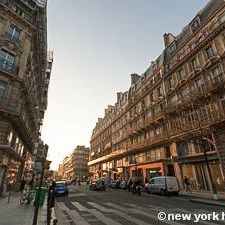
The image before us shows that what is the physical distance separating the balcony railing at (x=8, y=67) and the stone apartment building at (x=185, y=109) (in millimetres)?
18215

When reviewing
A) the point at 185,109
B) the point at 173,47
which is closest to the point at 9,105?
the point at 185,109

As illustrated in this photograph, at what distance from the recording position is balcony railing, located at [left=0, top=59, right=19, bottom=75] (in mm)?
18725

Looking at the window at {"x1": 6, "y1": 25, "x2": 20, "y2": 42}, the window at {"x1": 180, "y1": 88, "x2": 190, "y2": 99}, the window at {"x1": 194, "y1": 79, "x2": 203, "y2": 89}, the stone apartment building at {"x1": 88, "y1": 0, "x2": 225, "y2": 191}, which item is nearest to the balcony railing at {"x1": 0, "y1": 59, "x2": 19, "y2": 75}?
the window at {"x1": 6, "y1": 25, "x2": 20, "y2": 42}

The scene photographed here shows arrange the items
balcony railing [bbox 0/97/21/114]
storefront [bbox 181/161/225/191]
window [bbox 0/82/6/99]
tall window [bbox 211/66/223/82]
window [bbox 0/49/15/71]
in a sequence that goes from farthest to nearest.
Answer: tall window [bbox 211/66/223/82], storefront [bbox 181/161/225/191], window [bbox 0/49/15/71], window [bbox 0/82/6/99], balcony railing [bbox 0/97/21/114]

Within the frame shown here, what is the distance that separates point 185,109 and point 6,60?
20791 mm

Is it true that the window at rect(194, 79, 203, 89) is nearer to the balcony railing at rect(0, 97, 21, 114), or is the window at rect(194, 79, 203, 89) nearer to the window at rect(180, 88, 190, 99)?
the window at rect(180, 88, 190, 99)

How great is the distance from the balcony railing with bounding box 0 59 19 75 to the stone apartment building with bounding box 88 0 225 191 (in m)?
18.2

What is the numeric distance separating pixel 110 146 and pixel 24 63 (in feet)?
128

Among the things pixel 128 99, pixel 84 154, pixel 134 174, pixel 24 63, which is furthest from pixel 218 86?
pixel 84 154

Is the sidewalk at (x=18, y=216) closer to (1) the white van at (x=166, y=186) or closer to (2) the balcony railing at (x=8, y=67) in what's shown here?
(2) the balcony railing at (x=8, y=67)

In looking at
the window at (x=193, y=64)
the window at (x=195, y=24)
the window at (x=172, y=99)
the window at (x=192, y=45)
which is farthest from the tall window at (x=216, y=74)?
the window at (x=195, y=24)

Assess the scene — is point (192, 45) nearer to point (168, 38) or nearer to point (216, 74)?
point (216, 74)

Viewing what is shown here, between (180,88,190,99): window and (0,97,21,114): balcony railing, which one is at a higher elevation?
(180,88,190,99): window

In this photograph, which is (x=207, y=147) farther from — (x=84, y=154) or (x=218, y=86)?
(x=84, y=154)
